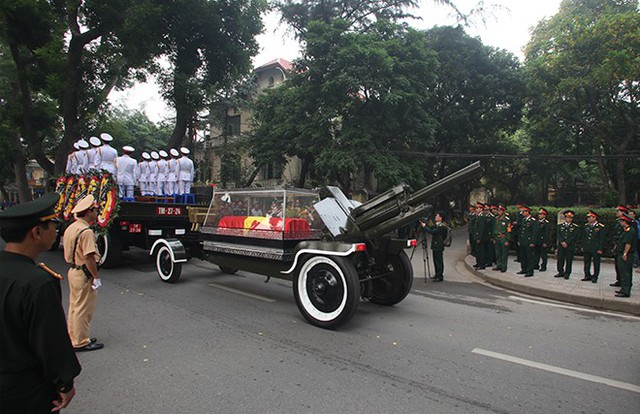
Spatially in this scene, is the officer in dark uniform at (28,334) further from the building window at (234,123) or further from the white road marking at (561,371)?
the building window at (234,123)

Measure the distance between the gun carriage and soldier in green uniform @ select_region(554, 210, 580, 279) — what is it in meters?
5.53

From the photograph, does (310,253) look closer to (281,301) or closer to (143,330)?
(281,301)

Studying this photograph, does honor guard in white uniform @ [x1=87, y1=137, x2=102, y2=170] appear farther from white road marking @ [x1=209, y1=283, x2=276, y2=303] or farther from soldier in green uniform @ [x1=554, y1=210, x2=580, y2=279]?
soldier in green uniform @ [x1=554, y1=210, x2=580, y2=279]

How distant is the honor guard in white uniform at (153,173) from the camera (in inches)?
461

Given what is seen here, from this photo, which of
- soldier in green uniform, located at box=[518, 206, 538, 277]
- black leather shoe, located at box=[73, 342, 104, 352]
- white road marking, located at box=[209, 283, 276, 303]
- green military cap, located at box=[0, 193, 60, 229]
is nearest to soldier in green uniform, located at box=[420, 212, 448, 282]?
soldier in green uniform, located at box=[518, 206, 538, 277]

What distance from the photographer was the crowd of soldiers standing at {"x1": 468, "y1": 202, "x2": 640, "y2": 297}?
7887 millimetres

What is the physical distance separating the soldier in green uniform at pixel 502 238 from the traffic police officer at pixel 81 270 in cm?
960

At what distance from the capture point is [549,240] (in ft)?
34.8

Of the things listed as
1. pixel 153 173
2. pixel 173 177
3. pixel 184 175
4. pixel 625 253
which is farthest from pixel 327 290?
pixel 153 173

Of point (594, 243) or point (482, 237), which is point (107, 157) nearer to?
point (482, 237)

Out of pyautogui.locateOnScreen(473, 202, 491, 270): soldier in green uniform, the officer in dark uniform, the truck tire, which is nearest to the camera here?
the officer in dark uniform

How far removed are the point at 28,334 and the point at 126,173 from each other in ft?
31.2

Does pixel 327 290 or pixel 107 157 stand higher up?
pixel 107 157

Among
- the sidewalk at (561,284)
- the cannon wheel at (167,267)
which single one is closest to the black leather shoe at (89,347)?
the cannon wheel at (167,267)
